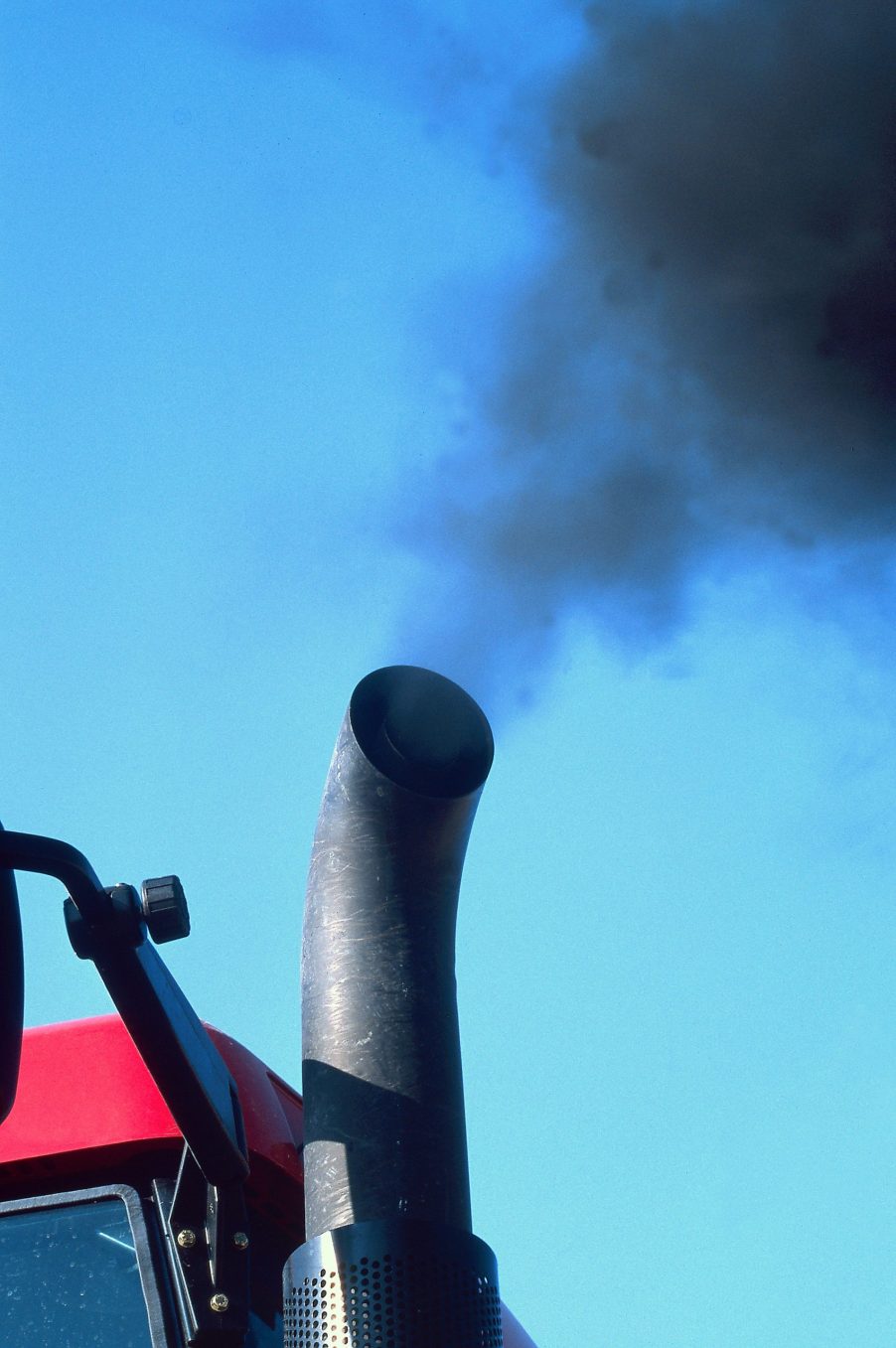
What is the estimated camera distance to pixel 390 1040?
2.21 meters

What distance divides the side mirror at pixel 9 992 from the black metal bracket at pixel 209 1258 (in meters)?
0.71

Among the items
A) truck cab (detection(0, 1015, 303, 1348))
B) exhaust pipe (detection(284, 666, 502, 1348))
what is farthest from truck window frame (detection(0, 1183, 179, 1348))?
exhaust pipe (detection(284, 666, 502, 1348))

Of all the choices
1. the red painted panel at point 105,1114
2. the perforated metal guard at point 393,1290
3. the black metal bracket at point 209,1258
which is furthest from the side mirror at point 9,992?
the red painted panel at point 105,1114

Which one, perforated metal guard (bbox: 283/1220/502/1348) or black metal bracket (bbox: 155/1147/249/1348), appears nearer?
perforated metal guard (bbox: 283/1220/502/1348)

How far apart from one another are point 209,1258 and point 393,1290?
0.49 meters

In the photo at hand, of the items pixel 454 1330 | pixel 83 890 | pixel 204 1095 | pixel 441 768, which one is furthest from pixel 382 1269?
pixel 441 768

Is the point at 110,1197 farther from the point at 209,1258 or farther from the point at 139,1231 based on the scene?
the point at 209,1258

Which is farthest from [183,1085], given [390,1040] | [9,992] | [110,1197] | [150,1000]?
[9,992]

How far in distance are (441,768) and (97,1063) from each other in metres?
0.80

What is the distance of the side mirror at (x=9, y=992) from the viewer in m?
1.70

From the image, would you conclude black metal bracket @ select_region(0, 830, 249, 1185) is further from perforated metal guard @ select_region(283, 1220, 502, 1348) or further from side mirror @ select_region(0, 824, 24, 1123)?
perforated metal guard @ select_region(283, 1220, 502, 1348)

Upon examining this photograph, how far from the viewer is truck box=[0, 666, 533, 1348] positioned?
2004mm

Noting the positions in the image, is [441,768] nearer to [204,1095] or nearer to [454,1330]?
[204,1095]

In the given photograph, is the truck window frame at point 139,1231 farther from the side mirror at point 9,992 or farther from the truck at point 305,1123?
the side mirror at point 9,992
